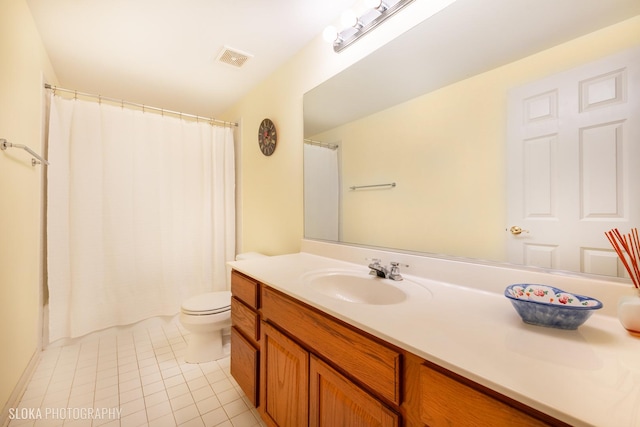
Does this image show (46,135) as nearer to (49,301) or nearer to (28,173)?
(28,173)

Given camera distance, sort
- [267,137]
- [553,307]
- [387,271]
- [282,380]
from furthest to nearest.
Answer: [267,137]
[387,271]
[282,380]
[553,307]

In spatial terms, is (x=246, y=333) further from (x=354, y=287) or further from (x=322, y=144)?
(x=322, y=144)

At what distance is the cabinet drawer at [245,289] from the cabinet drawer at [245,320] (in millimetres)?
35

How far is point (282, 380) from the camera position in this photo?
1.08 m

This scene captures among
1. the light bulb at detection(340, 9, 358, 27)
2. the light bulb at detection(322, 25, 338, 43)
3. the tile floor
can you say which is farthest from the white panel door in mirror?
the tile floor

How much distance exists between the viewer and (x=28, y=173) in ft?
5.41

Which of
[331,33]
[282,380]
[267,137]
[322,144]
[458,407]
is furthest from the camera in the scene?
[267,137]

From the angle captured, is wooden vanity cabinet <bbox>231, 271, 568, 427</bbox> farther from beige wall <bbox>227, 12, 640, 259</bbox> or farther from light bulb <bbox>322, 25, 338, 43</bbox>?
light bulb <bbox>322, 25, 338, 43</bbox>

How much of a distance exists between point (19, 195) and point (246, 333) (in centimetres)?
153

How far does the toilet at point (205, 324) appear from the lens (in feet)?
5.87

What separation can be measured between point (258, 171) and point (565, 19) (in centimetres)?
211

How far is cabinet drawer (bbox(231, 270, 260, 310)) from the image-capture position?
1.26 metres

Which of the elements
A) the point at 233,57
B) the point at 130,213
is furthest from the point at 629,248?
the point at 130,213

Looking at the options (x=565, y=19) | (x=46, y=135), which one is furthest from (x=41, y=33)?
(x=565, y=19)
